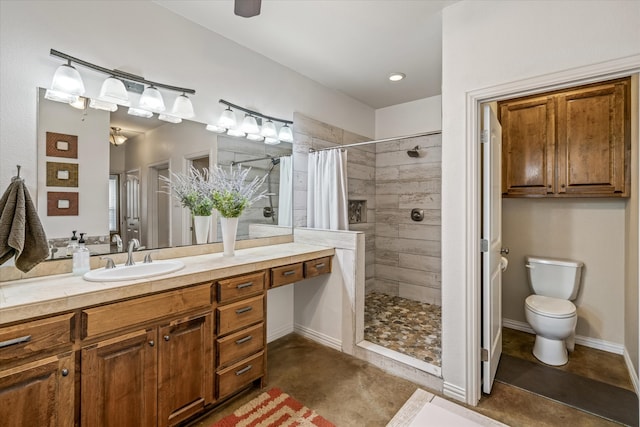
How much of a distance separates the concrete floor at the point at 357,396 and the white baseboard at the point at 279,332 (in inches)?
8.9

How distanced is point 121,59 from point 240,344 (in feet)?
6.51

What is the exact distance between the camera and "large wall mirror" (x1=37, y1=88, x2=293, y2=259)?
1687 millimetres

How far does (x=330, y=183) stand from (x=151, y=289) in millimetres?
1856

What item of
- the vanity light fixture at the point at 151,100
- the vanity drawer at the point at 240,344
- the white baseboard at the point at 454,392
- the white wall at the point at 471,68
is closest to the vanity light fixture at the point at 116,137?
the vanity light fixture at the point at 151,100

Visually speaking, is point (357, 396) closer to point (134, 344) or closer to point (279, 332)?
point (279, 332)

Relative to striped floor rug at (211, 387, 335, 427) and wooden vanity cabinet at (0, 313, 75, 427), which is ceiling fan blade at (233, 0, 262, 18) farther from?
striped floor rug at (211, 387, 335, 427)

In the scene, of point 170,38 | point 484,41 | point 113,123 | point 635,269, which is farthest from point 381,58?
point 635,269

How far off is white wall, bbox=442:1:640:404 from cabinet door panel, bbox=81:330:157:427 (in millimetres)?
1804

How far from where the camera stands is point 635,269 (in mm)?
2199

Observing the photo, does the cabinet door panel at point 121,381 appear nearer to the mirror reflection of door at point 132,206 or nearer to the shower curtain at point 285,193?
the mirror reflection of door at point 132,206

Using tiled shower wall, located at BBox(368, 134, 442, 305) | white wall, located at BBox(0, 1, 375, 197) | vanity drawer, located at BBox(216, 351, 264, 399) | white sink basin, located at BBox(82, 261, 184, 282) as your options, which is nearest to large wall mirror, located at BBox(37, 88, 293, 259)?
white wall, located at BBox(0, 1, 375, 197)

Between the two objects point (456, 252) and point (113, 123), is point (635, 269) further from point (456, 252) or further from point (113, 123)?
point (113, 123)

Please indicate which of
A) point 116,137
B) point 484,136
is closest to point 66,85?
point 116,137

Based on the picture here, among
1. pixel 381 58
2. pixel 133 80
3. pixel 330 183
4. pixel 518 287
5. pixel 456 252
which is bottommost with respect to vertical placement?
pixel 518 287
